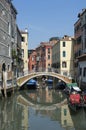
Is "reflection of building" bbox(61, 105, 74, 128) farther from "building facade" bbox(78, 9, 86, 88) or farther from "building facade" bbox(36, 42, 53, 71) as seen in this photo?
"building facade" bbox(36, 42, 53, 71)

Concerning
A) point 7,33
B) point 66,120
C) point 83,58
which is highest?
point 7,33

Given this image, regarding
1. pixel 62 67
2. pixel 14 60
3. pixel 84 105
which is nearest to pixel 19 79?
pixel 14 60

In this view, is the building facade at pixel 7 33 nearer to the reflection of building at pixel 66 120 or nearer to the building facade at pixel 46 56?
the reflection of building at pixel 66 120

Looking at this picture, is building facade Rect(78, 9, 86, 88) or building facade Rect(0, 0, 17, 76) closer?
building facade Rect(0, 0, 17, 76)

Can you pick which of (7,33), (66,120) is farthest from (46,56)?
(66,120)

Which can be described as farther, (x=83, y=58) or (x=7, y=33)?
(x=83, y=58)

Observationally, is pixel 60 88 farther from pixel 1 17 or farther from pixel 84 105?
pixel 84 105

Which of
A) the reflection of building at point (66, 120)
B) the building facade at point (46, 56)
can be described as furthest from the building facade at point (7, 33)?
the building facade at point (46, 56)

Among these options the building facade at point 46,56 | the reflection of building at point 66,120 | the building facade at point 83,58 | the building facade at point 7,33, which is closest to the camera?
the reflection of building at point 66,120

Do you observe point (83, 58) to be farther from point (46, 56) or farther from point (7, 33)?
point (46, 56)

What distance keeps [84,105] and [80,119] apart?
2.40 m

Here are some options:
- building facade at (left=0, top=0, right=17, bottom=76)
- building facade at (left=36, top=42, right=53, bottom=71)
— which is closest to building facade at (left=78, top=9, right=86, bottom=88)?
building facade at (left=0, top=0, right=17, bottom=76)

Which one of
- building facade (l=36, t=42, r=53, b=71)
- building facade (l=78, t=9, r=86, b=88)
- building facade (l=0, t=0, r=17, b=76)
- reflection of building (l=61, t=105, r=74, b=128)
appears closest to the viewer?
reflection of building (l=61, t=105, r=74, b=128)

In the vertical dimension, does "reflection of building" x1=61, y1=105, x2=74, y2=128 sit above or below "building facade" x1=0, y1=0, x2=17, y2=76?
below
